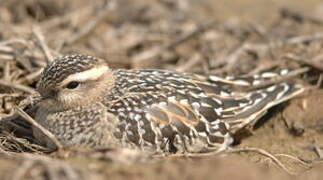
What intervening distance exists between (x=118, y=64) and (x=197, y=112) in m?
2.29

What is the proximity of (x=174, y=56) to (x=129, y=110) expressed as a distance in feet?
10.1

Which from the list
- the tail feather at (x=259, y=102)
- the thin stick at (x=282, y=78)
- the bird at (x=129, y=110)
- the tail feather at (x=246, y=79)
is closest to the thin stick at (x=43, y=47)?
the bird at (x=129, y=110)

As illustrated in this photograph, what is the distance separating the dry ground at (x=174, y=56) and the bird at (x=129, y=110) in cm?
33

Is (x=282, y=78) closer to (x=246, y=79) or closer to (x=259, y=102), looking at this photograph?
(x=246, y=79)

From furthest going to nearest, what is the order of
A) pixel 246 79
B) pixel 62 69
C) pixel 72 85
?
pixel 246 79 → pixel 72 85 → pixel 62 69

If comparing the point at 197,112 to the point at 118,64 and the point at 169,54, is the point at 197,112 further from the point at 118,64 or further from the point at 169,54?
the point at 169,54

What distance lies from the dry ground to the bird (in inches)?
12.9

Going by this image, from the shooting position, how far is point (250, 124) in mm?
6746

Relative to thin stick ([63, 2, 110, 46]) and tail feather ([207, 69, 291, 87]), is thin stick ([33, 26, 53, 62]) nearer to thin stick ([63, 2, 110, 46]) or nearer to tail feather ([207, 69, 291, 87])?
thin stick ([63, 2, 110, 46])

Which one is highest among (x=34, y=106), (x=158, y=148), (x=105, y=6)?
(x=105, y=6)

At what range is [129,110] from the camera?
5.85 m

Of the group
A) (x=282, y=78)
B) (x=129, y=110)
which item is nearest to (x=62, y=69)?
(x=129, y=110)

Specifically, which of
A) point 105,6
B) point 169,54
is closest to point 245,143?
point 169,54

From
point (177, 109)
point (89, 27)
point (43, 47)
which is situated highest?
point (89, 27)
